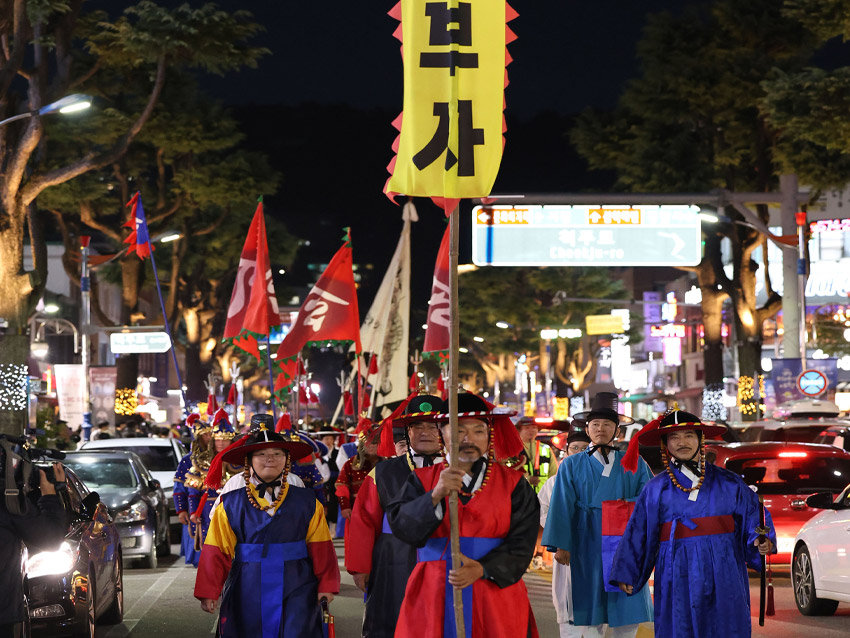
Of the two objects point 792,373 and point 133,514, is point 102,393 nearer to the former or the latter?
point 792,373

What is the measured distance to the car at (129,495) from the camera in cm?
1667

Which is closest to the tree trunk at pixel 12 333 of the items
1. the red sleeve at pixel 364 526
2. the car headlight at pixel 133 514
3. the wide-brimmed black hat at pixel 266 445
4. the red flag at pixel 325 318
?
the red flag at pixel 325 318

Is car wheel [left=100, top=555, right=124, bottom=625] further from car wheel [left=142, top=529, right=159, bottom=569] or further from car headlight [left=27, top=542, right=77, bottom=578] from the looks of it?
car wheel [left=142, top=529, right=159, bottom=569]

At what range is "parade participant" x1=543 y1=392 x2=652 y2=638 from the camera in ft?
29.9

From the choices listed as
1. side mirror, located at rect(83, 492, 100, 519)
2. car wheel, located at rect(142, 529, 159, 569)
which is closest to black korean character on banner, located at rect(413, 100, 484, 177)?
side mirror, located at rect(83, 492, 100, 519)

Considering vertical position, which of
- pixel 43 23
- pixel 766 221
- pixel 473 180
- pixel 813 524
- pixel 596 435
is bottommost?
pixel 813 524

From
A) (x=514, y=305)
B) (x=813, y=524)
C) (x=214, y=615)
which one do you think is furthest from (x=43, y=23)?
(x=514, y=305)

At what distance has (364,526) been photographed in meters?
7.09

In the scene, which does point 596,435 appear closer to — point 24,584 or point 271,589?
point 271,589

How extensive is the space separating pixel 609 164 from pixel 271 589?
3306cm

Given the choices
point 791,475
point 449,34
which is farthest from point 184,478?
point 449,34

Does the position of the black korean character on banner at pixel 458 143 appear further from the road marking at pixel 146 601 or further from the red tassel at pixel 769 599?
the road marking at pixel 146 601

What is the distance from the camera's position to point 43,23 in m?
24.3

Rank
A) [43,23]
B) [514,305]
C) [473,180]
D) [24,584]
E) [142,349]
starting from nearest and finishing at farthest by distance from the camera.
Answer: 1. [473,180]
2. [24,584]
3. [43,23]
4. [142,349]
5. [514,305]
